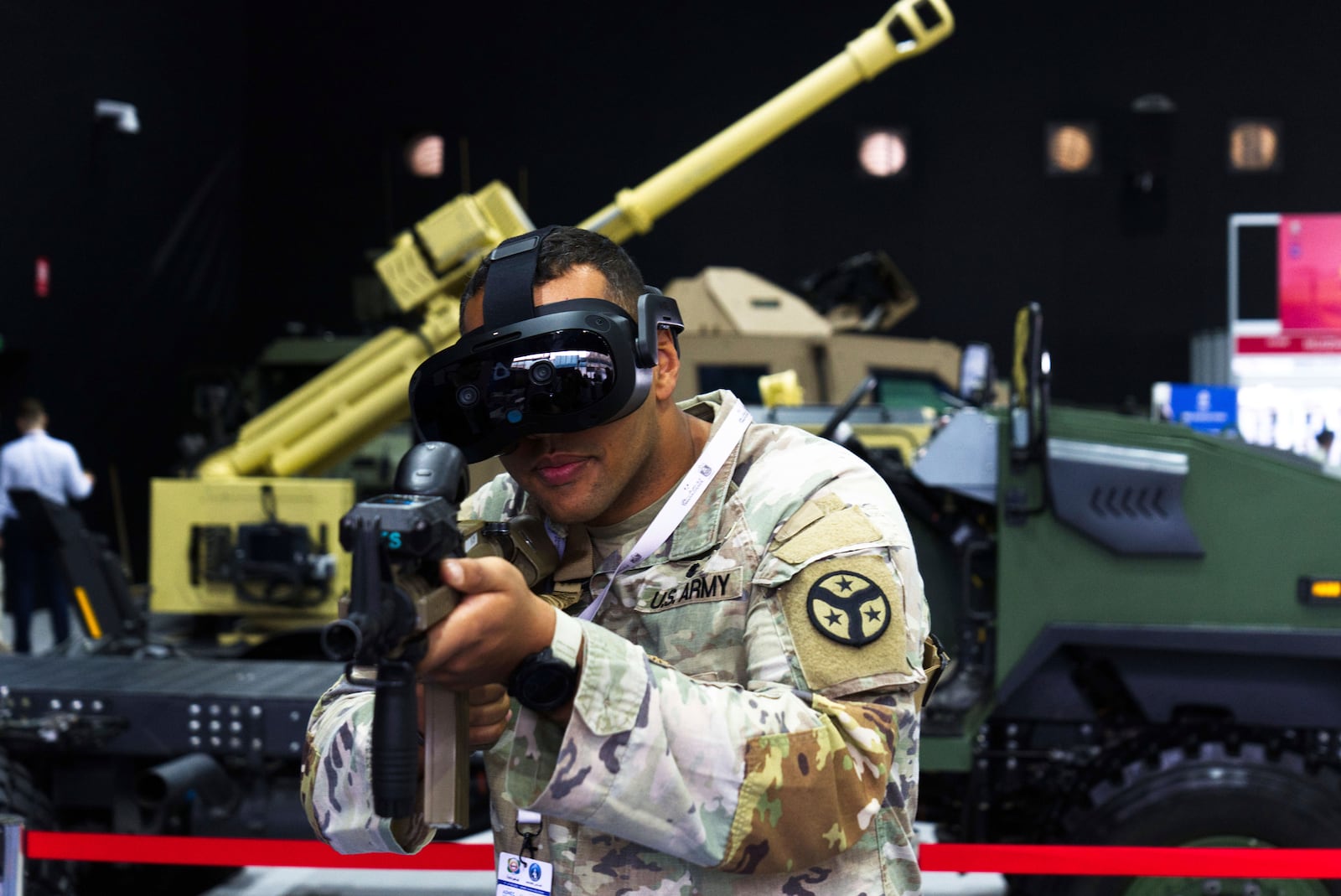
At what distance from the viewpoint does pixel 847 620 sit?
1118 millimetres

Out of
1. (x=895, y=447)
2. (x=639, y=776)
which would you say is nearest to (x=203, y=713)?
(x=639, y=776)

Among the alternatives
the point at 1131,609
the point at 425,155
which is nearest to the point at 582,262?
the point at 1131,609

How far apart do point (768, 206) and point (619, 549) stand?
1196 cm

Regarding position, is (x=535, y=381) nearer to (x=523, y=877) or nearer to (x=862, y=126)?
(x=523, y=877)

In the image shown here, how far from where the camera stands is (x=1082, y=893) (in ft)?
9.99

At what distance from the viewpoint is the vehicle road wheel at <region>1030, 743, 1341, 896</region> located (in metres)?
3.01

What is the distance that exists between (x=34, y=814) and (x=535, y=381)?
107 inches

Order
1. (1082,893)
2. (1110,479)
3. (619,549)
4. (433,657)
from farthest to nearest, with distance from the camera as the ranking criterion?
(1110,479) → (1082,893) → (619,549) → (433,657)

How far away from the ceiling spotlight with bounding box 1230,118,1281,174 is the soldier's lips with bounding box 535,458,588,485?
13.1 meters

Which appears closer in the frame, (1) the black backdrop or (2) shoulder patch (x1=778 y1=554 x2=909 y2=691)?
(2) shoulder patch (x1=778 y1=554 x2=909 y2=691)

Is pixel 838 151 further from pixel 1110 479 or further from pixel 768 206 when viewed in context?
pixel 1110 479

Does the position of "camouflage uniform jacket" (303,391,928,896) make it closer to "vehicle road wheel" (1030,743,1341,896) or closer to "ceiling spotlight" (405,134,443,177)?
"vehicle road wheel" (1030,743,1341,896)

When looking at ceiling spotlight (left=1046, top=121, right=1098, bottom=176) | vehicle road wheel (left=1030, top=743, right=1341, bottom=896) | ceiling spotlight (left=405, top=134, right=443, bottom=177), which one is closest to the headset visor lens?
vehicle road wheel (left=1030, top=743, right=1341, bottom=896)

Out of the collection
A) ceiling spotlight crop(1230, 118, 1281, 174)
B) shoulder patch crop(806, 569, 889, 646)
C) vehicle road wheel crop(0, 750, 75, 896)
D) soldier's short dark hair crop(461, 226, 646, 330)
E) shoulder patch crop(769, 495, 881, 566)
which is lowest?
vehicle road wheel crop(0, 750, 75, 896)
